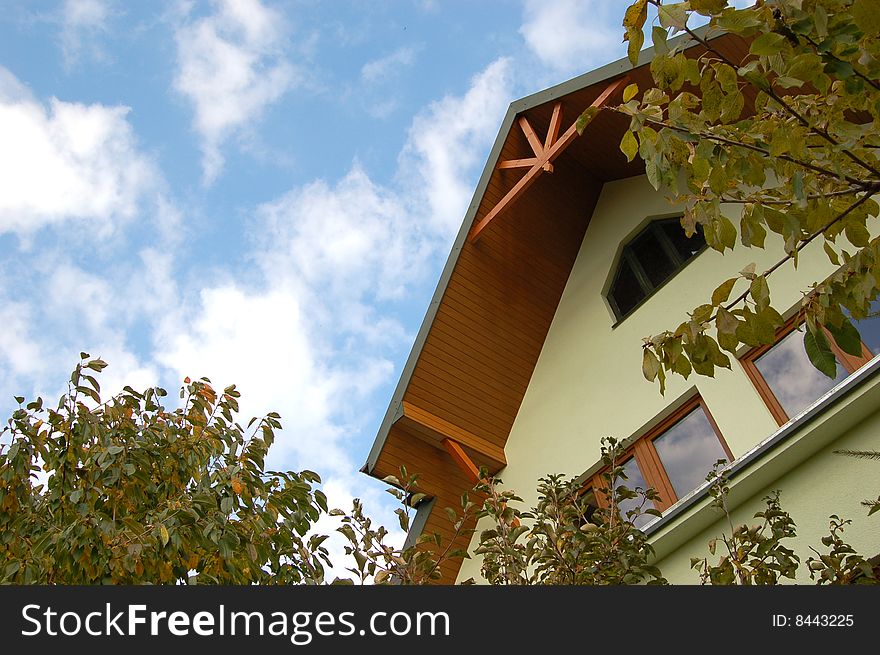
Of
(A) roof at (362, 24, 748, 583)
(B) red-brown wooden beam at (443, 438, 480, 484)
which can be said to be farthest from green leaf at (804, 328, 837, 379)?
(B) red-brown wooden beam at (443, 438, 480, 484)

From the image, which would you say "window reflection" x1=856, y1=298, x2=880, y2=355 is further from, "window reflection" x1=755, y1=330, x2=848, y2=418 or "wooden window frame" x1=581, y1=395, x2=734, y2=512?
"wooden window frame" x1=581, y1=395, x2=734, y2=512

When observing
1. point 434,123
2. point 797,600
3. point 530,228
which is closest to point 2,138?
point 434,123

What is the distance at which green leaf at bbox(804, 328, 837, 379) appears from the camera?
3.35 meters

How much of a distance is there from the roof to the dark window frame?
952 millimetres

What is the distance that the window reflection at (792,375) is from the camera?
778 centimetres

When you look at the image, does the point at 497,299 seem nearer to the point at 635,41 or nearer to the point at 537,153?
the point at 537,153

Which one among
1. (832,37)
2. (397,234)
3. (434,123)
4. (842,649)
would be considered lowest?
(842,649)

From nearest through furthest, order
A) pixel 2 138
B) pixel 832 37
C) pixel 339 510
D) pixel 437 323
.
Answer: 1. pixel 832 37
2. pixel 339 510
3. pixel 437 323
4. pixel 2 138

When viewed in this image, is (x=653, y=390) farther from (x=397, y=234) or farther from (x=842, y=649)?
(x=397, y=234)

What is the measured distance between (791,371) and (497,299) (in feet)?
13.9

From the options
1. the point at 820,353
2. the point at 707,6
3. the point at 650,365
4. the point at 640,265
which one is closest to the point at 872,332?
the point at 640,265

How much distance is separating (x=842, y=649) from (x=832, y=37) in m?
2.02

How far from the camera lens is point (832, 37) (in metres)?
2.97

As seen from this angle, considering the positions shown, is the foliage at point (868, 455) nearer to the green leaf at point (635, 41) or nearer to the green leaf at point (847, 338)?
the green leaf at point (847, 338)
